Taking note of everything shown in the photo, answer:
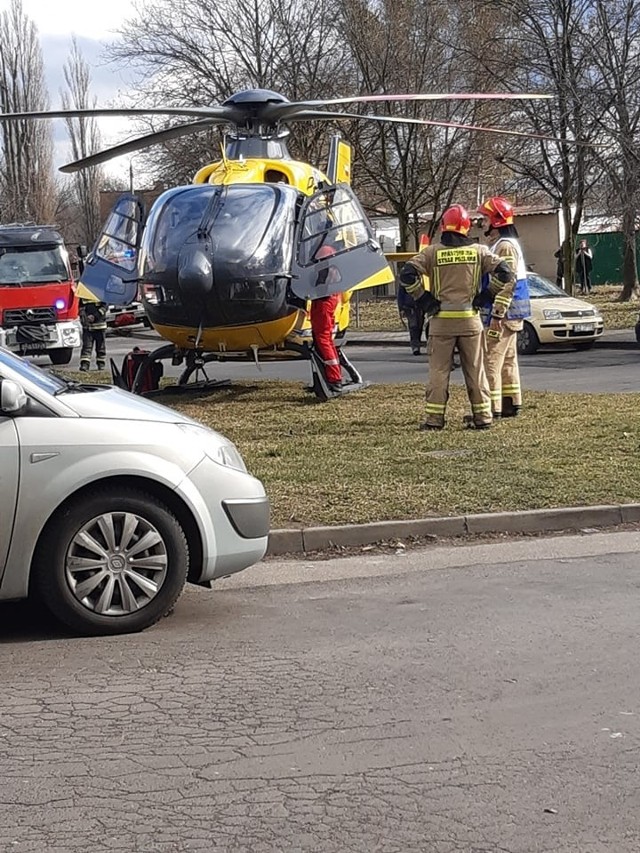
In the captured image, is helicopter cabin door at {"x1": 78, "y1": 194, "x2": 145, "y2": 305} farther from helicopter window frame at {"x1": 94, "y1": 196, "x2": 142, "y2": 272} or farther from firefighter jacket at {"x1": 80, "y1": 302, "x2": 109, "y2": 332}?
firefighter jacket at {"x1": 80, "y1": 302, "x2": 109, "y2": 332}

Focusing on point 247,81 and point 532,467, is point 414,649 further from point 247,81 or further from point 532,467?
point 247,81

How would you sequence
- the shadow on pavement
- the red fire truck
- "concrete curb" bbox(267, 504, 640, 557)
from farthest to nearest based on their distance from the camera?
the red fire truck → "concrete curb" bbox(267, 504, 640, 557) → the shadow on pavement

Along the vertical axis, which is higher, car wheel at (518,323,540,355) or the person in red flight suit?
the person in red flight suit

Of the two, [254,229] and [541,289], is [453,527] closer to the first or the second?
[254,229]

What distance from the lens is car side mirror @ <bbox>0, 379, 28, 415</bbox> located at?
19.5ft

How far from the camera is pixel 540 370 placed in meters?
19.6

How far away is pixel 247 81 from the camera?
37844 mm

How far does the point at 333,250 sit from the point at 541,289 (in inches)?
426

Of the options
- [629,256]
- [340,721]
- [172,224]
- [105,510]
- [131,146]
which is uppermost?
[131,146]

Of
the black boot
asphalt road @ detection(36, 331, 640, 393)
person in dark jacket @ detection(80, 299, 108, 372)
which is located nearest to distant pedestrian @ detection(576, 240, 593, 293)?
asphalt road @ detection(36, 331, 640, 393)

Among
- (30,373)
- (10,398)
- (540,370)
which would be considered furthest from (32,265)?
(10,398)

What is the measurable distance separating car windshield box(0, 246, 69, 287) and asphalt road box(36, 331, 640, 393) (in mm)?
1945

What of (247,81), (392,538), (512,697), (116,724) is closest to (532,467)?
(392,538)

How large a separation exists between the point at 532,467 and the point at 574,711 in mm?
5070
